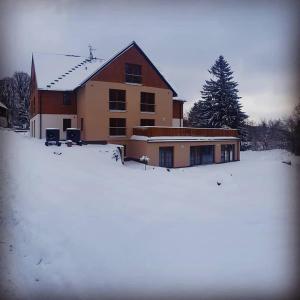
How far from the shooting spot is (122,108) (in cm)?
1881

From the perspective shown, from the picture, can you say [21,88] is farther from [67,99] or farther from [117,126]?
[67,99]

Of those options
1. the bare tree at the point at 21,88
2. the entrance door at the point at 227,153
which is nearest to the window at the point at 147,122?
the entrance door at the point at 227,153

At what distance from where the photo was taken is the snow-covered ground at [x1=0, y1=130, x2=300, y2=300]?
367 centimetres

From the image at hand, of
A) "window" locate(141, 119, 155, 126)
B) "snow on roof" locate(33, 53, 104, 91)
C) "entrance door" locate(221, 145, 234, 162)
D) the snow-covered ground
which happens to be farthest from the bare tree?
"entrance door" locate(221, 145, 234, 162)

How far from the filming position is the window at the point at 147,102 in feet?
64.5

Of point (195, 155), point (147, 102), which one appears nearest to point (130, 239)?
point (195, 155)

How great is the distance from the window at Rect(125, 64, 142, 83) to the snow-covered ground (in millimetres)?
11815

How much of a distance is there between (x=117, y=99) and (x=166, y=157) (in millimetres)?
4872

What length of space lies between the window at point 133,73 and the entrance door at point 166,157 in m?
5.02

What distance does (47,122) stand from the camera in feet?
62.8

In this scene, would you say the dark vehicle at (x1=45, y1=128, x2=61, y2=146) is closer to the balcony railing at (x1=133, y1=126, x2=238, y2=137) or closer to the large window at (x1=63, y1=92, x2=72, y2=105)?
the large window at (x1=63, y1=92, x2=72, y2=105)

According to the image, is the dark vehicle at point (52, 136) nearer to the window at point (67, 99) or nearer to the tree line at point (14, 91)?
the tree line at point (14, 91)

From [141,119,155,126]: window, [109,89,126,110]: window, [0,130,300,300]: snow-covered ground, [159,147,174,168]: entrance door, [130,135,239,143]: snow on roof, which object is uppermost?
[109,89,126,110]: window

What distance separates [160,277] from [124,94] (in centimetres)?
1586
